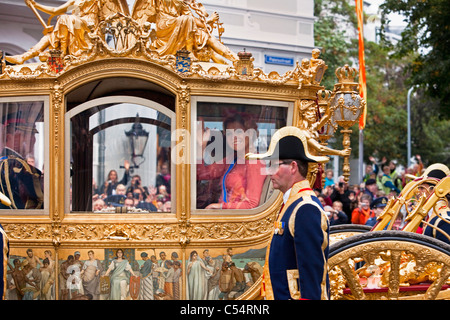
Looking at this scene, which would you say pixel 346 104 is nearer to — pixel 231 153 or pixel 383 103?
pixel 231 153

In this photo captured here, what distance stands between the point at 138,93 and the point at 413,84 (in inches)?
437

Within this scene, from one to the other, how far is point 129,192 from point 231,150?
1022 millimetres

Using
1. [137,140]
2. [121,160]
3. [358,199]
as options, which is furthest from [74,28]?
[358,199]

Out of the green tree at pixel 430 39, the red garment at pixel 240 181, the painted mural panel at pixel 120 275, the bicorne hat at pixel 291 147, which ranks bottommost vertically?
the painted mural panel at pixel 120 275

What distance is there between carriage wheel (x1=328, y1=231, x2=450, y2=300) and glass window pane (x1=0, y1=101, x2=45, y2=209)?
264 cm

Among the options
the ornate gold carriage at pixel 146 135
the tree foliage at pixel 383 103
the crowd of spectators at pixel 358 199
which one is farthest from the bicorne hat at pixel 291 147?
the tree foliage at pixel 383 103

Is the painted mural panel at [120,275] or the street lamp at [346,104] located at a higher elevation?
the street lamp at [346,104]

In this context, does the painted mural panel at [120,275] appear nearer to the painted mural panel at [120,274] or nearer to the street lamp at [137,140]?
the painted mural panel at [120,274]

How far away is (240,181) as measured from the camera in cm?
646

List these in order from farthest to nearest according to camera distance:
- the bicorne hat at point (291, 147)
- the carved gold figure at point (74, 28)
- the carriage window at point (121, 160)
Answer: the carved gold figure at point (74, 28), the carriage window at point (121, 160), the bicorne hat at point (291, 147)

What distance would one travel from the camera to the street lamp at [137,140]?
6.68m

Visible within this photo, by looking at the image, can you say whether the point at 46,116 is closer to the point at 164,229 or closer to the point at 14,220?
the point at 14,220

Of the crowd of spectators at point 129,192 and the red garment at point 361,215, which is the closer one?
the crowd of spectators at point 129,192

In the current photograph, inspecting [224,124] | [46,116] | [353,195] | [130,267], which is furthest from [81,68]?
[353,195]
